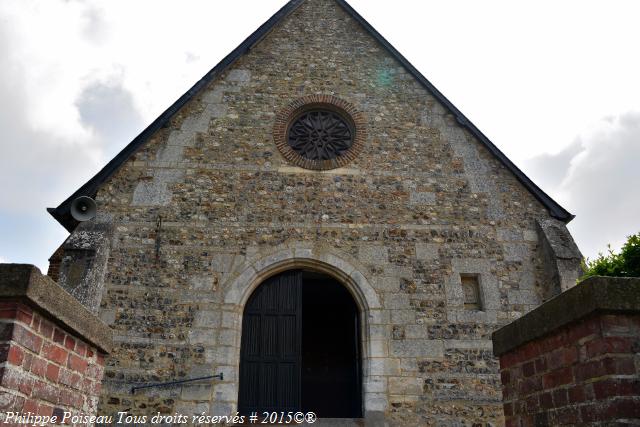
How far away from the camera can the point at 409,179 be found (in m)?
8.98

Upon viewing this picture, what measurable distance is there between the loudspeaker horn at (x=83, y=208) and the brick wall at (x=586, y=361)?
22.4 ft

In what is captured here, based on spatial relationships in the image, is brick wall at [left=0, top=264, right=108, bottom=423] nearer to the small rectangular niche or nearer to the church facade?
the church facade

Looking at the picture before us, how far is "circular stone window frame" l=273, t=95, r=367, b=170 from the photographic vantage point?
29.8 feet

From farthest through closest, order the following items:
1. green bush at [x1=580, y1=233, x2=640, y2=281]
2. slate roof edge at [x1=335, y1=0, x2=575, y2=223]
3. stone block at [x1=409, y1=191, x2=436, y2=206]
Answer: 1. slate roof edge at [x1=335, y1=0, x2=575, y2=223]
2. stone block at [x1=409, y1=191, x2=436, y2=206]
3. green bush at [x1=580, y1=233, x2=640, y2=281]

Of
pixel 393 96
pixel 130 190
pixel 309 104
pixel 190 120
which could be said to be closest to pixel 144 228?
pixel 130 190

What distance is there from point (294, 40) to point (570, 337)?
850 cm

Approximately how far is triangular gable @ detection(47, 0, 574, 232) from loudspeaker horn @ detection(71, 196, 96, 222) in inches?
11.9

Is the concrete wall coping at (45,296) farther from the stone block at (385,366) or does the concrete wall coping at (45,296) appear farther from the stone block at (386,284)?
the stone block at (386,284)

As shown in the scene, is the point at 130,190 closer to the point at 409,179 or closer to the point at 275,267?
the point at 275,267

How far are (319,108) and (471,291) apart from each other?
4207 millimetres

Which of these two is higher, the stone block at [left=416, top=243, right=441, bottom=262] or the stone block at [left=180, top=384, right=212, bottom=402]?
the stone block at [left=416, top=243, right=441, bottom=262]

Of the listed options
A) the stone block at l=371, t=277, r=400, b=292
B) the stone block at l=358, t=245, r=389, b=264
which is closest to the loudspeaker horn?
the stone block at l=358, t=245, r=389, b=264

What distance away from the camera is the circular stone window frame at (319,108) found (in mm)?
9078

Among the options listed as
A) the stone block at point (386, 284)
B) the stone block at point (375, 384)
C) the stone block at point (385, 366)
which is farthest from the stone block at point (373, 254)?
the stone block at point (375, 384)
